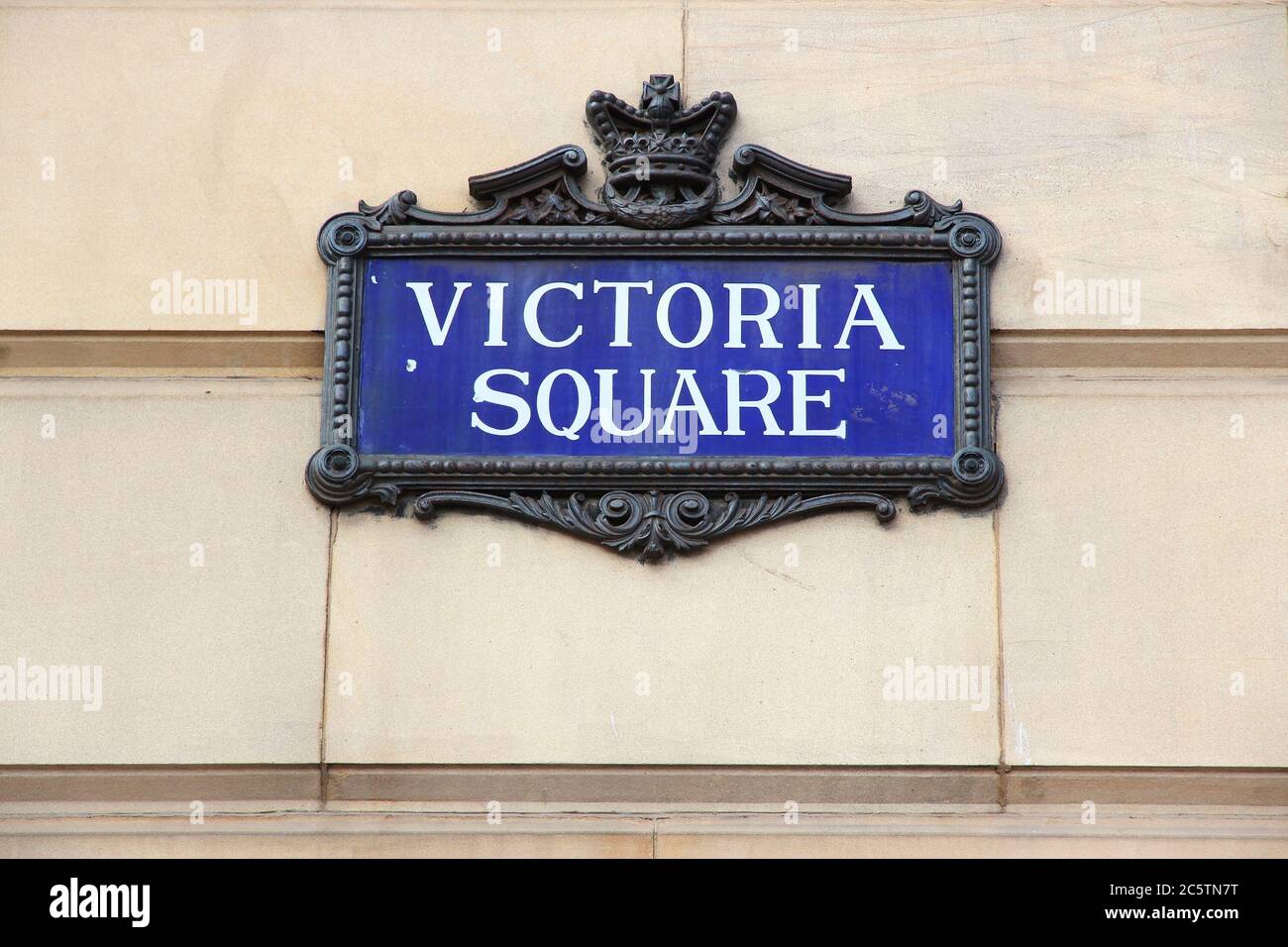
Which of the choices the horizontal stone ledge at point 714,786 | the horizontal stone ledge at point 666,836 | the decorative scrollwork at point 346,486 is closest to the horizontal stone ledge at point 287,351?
the decorative scrollwork at point 346,486

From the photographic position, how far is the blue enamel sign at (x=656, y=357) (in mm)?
5492

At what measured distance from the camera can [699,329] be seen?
18.3 ft

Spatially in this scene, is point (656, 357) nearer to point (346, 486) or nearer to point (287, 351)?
point (346, 486)

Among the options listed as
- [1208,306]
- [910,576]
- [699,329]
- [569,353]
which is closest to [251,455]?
[569,353]

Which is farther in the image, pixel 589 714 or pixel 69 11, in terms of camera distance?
pixel 69 11
